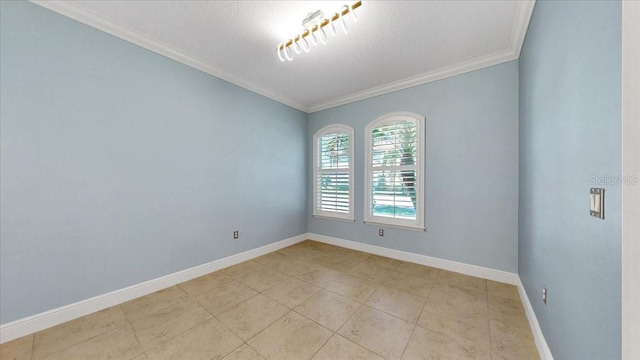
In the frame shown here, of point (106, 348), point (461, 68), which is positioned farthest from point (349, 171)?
point (106, 348)

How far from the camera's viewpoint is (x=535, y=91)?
170 cm

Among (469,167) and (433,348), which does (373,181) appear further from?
(433,348)

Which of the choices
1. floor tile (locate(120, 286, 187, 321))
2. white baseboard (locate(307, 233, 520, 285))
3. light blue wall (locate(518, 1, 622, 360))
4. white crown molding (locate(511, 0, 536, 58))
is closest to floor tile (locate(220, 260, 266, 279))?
floor tile (locate(120, 286, 187, 321))

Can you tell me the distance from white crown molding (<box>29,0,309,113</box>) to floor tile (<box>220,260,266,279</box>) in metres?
2.61

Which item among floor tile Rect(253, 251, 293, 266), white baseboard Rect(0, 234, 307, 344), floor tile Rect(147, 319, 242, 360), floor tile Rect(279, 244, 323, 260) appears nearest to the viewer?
floor tile Rect(147, 319, 242, 360)

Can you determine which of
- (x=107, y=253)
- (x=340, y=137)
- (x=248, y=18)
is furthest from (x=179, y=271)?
(x=340, y=137)

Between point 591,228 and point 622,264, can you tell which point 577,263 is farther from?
point 622,264

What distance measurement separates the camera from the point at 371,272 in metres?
2.82

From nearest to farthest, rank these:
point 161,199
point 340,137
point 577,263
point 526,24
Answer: point 577,263 → point 526,24 → point 161,199 → point 340,137

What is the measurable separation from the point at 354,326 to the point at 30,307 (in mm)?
2571

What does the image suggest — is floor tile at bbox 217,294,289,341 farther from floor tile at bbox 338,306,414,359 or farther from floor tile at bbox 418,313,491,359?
floor tile at bbox 418,313,491,359

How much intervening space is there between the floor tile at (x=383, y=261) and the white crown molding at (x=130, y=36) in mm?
3193

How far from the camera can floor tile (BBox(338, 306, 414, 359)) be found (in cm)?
156

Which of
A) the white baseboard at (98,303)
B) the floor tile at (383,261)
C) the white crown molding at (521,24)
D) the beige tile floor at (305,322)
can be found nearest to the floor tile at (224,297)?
the beige tile floor at (305,322)
